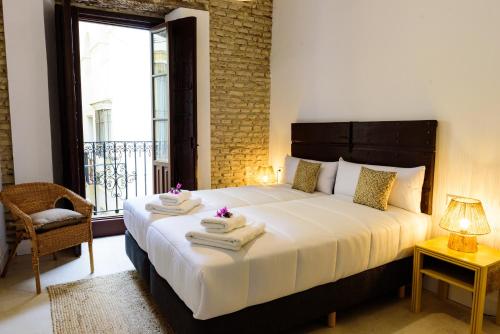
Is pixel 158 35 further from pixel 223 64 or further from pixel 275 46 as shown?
pixel 275 46

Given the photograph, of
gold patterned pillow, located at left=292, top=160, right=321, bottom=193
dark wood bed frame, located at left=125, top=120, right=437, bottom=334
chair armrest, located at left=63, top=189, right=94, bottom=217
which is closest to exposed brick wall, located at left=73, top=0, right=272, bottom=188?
dark wood bed frame, located at left=125, top=120, right=437, bottom=334

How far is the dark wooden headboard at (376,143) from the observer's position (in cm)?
284

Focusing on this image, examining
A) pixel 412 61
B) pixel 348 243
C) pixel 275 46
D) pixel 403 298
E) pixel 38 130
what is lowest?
pixel 403 298

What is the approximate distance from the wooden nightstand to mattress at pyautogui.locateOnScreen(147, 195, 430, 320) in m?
0.16

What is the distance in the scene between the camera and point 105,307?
2.55 meters

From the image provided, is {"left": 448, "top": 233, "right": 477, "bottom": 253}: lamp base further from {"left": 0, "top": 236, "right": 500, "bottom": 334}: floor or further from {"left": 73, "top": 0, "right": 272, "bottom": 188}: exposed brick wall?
{"left": 73, "top": 0, "right": 272, "bottom": 188}: exposed brick wall

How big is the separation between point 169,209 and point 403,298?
6.57ft

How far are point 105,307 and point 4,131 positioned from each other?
2.15 m

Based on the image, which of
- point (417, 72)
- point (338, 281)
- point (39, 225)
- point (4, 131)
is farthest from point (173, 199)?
point (417, 72)

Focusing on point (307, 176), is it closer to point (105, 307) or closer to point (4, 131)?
point (105, 307)

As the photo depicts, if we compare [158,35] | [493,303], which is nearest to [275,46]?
[158,35]

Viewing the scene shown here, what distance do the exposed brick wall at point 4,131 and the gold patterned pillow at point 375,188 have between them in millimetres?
3397

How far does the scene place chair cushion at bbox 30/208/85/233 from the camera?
9.30 ft

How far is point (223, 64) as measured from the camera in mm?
4539
